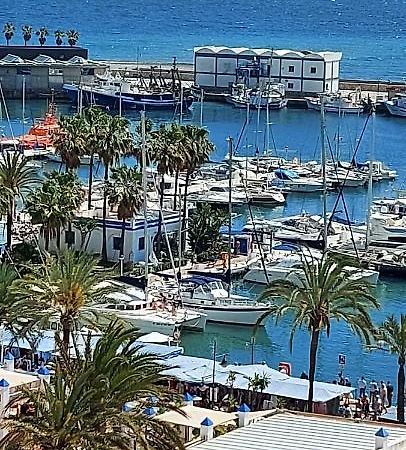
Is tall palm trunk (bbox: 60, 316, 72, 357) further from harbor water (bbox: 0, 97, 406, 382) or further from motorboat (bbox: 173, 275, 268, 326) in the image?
motorboat (bbox: 173, 275, 268, 326)

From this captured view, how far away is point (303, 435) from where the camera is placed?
24719 mm

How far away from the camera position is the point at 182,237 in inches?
2365

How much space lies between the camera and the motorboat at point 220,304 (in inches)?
2019

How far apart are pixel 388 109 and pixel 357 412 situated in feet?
308

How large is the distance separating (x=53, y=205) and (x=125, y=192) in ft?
12.8

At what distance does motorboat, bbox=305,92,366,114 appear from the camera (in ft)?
406

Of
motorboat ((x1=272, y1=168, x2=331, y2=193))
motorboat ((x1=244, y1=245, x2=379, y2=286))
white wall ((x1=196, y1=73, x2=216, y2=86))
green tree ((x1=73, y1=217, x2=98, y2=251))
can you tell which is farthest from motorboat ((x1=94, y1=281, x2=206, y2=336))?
white wall ((x1=196, y1=73, x2=216, y2=86))

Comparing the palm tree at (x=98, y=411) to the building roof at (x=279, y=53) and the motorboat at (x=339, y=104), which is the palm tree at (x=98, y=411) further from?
the building roof at (x=279, y=53)

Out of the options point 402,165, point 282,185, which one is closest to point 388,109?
point 402,165

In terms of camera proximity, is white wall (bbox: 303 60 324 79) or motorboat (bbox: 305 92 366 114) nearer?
motorboat (bbox: 305 92 366 114)

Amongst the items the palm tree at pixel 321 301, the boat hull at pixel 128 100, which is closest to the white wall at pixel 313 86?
the boat hull at pixel 128 100

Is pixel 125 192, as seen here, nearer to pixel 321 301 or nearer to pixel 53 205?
pixel 53 205

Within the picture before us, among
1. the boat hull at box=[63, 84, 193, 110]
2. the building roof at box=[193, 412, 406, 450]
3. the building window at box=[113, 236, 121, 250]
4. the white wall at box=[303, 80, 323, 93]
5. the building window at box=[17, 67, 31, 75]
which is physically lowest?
the building roof at box=[193, 412, 406, 450]

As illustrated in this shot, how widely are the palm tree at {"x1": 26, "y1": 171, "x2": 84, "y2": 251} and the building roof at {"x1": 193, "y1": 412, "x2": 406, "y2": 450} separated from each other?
27.3 m
